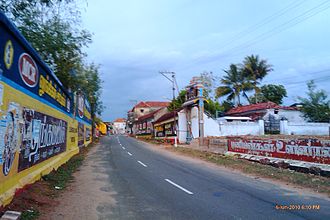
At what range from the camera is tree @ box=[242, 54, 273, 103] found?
57219mm

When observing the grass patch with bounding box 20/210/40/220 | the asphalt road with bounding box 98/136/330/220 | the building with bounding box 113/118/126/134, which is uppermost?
the building with bounding box 113/118/126/134

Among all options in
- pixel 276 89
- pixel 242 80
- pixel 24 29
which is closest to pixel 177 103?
pixel 242 80

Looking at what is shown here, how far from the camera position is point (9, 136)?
281 inches

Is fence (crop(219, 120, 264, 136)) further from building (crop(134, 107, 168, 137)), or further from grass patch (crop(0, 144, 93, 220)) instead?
grass patch (crop(0, 144, 93, 220))

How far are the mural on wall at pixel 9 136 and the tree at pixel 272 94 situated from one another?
221ft

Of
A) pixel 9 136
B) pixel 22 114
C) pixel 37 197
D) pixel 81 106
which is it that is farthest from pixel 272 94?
pixel 9 136

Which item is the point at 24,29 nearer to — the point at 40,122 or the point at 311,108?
the point at 40,122

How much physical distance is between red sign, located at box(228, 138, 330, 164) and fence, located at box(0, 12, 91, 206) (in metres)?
11.4

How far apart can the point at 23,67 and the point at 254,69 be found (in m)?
54.0

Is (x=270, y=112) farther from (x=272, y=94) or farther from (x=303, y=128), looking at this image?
(x=272, y=94)

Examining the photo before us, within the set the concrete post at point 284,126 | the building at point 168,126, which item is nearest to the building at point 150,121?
the building at point 168,126
